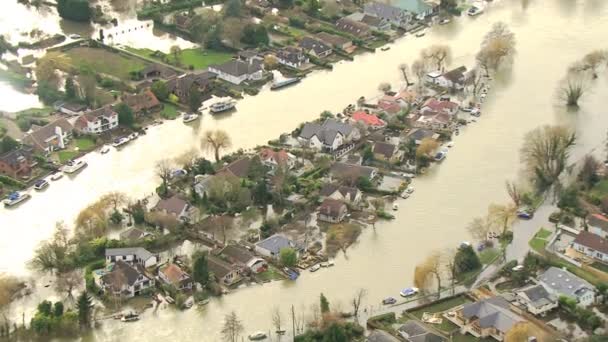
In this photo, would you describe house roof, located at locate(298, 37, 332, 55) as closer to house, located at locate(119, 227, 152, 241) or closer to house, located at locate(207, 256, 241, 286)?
house, located at locate(119, 227, 152, 241)

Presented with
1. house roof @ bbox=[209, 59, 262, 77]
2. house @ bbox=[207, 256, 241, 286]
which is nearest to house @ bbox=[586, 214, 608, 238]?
house @ bbox=[207, 256, 241, 286]

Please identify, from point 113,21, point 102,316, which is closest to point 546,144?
point 102,316

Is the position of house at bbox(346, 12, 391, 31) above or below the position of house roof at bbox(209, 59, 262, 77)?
above

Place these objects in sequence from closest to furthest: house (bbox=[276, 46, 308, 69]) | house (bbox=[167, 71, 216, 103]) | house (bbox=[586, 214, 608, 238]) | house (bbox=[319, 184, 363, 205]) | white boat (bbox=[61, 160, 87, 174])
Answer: house (bbox=[586, 214, 608, 238]), house (bbox=[319, 184, 363, 205]), white boat (bbox=[61, 160, 87, 174]), house (bbox=[167, 71, 216, 103]), house (bbox=[276, 46, 308, 69])

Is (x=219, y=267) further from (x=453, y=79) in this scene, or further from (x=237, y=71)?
(x=453, y=79)

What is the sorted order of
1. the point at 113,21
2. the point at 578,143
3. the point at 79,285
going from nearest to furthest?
the point at 79,285, the point at 578,143, the point at 113,21

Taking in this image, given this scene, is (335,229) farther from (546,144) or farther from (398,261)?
(546,144)

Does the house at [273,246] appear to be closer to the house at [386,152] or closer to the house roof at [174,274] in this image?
the house roof at [174,274]

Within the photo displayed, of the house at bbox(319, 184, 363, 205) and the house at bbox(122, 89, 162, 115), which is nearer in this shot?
the house at bbox(319, 184, 363, 205)
